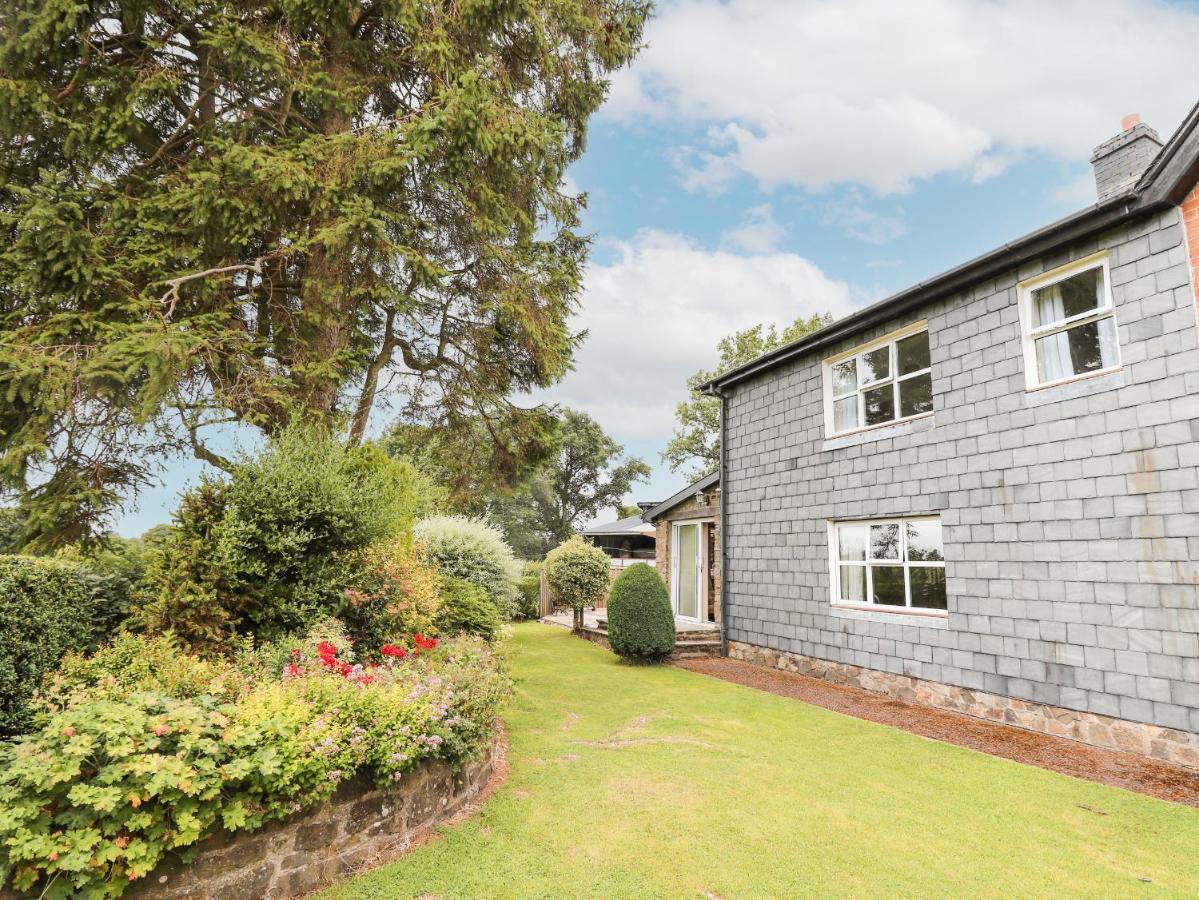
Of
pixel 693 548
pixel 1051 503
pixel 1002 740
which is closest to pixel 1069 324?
pixel 1051 503

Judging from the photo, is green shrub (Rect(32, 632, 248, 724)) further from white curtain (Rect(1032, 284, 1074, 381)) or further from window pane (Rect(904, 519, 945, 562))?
white curtain (Rect(1032, 284, 1074, 381))

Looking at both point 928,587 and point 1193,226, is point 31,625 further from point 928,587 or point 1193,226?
point 1193,226

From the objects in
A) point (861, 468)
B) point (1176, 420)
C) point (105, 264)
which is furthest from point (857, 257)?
point (105, 264)

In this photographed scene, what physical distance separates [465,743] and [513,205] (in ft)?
29.8

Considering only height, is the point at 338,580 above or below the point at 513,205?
below

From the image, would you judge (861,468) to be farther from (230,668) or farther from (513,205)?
(230,668)

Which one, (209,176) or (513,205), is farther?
(513,205)

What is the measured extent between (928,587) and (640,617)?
4.72 m

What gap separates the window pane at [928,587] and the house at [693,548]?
4.83 meters

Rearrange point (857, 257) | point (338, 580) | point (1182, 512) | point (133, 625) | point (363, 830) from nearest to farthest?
point (363, 830)
point (133, 625)
point (1182, 512)
point (338, 580)
point (857, 257)

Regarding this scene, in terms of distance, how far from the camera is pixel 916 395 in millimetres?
8633

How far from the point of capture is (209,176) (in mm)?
7922

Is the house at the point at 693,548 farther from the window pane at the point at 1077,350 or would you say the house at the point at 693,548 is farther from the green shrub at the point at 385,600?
→ the green shrub at the point at 385,600

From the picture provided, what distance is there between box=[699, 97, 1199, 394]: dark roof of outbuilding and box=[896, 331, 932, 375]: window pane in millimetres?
462
